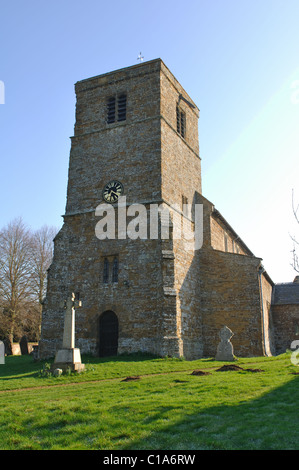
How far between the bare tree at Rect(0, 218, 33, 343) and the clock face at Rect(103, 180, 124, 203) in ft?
54.2

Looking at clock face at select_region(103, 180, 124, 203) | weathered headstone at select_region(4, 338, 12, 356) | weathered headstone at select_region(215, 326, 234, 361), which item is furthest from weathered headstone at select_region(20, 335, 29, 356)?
weathered headstone at select_region(215, 326, 234, 361)

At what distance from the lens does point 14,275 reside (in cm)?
3450

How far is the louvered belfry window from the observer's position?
2350cm

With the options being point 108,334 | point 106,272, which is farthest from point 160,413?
point 106,272

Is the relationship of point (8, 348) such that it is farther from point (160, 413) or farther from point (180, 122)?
point (160, 413)

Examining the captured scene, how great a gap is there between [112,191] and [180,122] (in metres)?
7.04

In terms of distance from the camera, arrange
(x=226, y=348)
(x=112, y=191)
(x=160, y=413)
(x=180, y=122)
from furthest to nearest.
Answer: (x=180, y=122) < (x=112, y=191) < (x=226, y=348) < (x=160, y=413)

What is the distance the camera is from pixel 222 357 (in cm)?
1627

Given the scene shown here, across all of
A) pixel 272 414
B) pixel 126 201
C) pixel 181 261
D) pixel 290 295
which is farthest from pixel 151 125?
pixel 272 414

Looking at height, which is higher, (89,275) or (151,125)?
(151,125)

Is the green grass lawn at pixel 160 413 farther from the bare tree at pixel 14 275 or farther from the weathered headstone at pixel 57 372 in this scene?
the bare tree at pixel 14 275

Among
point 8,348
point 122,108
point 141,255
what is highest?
point 122,108

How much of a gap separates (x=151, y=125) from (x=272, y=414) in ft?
58.3
